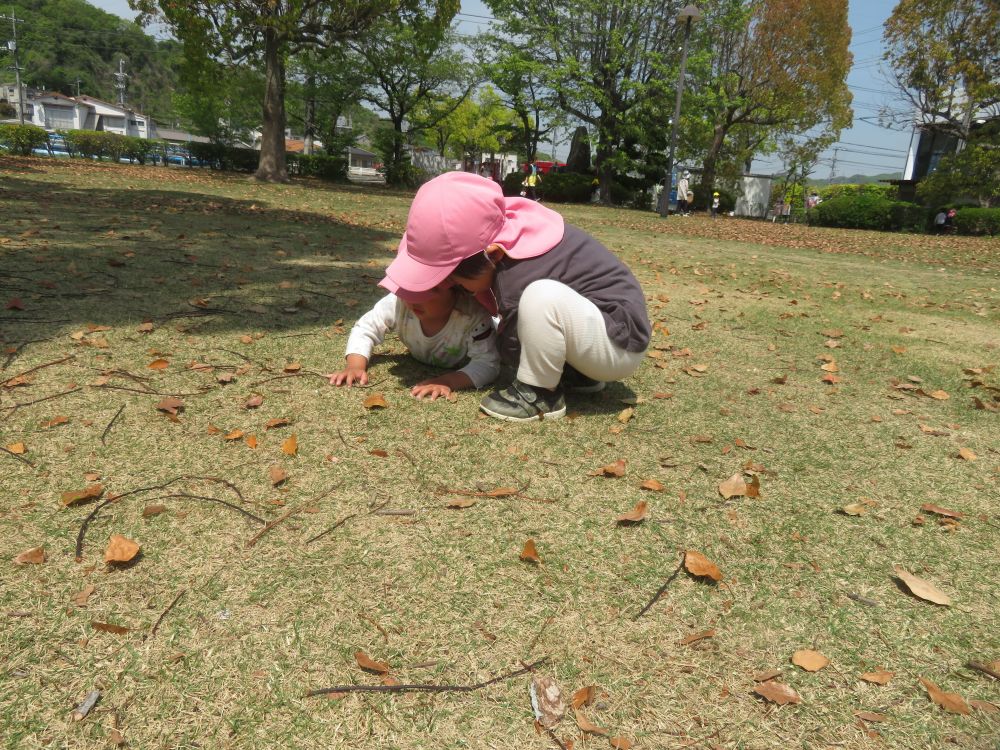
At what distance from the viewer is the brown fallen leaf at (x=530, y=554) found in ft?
5.75

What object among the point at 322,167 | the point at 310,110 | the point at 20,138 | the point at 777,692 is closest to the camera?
the point at 777,692

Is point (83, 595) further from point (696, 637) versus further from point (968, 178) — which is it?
point (968, 178)

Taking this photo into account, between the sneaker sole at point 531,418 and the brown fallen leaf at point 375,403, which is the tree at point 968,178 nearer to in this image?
the sneaker sole at point 531,418

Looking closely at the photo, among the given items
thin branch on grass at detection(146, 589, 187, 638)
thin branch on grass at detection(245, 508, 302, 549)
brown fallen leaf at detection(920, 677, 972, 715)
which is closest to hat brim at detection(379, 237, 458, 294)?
thin branch on grass at detection(245, 508, 302, 549)

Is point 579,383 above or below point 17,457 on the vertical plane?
above

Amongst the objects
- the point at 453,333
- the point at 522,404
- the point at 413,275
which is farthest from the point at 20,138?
the point at 522,404

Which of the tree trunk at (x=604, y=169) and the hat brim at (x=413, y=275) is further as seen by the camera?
the tree trunk at (x=604, y=169)

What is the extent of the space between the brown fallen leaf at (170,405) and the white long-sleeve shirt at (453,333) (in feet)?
2.39

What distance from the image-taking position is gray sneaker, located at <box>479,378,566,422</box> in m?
2.59

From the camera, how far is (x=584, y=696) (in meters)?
1.34

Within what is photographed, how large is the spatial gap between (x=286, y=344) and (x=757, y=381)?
2.56 meters

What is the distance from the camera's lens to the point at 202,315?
12.2 ft

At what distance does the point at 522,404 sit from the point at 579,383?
1.57 feet

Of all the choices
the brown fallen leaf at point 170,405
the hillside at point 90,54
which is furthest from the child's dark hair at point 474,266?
the hillside at point 90,54
